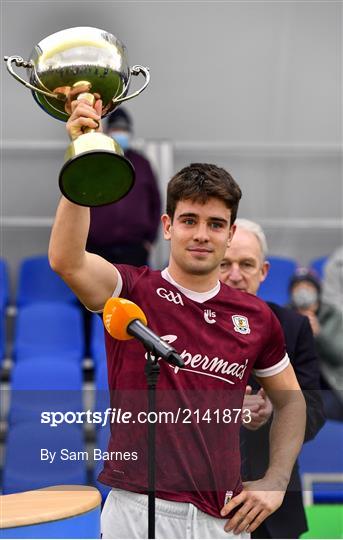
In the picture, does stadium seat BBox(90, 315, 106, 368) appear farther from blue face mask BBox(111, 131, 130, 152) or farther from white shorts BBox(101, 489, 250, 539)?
white shorts BBox(101, 489, 250, 539)

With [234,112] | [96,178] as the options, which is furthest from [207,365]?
[234,112]

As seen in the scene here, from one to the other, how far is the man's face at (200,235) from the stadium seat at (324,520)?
1.71m

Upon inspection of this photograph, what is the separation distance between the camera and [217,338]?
2.51 meters

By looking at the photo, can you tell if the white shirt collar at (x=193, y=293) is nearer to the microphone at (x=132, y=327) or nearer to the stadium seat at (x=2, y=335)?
the microphone at (x=132, y=327)

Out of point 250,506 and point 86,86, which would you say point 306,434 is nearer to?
point 250,506

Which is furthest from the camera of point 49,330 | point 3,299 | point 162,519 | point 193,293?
point 3,299

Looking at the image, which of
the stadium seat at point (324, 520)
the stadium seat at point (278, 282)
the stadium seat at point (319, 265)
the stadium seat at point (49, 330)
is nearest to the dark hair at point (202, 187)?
the stadium seat at point (324, 520)

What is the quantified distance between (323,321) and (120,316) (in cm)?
353

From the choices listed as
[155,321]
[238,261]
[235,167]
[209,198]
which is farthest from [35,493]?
[235,167]

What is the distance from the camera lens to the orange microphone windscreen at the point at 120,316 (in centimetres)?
212

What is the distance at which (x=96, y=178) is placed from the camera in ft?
7.14

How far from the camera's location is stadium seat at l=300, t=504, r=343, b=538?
4.05m

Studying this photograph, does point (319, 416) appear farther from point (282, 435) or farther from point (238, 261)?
point (238, 261)

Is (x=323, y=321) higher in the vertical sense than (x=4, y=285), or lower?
lower
